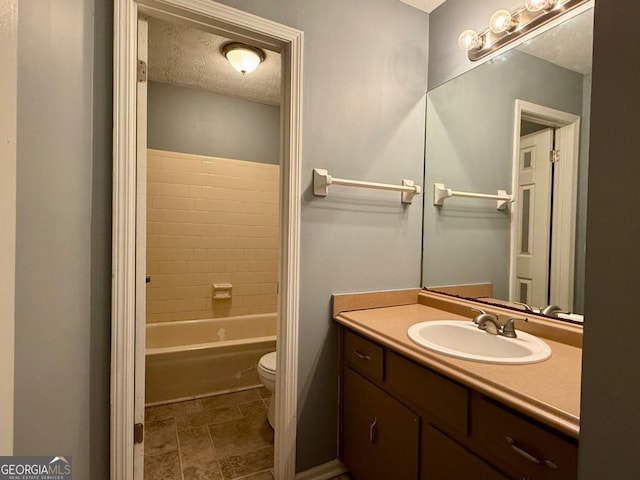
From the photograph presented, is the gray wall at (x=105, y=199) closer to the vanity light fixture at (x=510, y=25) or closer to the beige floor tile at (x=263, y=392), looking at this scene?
the vanity light fixture at (x=510, y=25)

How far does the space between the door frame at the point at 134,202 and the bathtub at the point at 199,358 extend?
1.12 meters

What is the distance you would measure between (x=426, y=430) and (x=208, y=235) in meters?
2.35

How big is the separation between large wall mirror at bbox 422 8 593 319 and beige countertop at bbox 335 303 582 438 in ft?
1.24

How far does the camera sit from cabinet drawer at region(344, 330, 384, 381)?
1271 millimetres

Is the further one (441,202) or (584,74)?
(441,202)

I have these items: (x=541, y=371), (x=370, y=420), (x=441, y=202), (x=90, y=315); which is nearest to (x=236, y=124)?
(x=441, y=202)

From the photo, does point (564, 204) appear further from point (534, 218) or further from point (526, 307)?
point (526, 307)

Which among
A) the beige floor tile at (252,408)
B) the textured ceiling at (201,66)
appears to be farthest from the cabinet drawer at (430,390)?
the textured ceiling at (201,66)

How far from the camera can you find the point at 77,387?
979mm

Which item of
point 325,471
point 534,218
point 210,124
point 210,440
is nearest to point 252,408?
point 210,440

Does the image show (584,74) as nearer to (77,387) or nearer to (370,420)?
(370,420)

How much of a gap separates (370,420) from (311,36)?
1.82 m

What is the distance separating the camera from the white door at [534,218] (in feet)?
4.42

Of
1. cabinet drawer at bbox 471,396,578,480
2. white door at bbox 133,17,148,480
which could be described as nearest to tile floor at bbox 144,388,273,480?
white door at bbox 133,17,148,480
